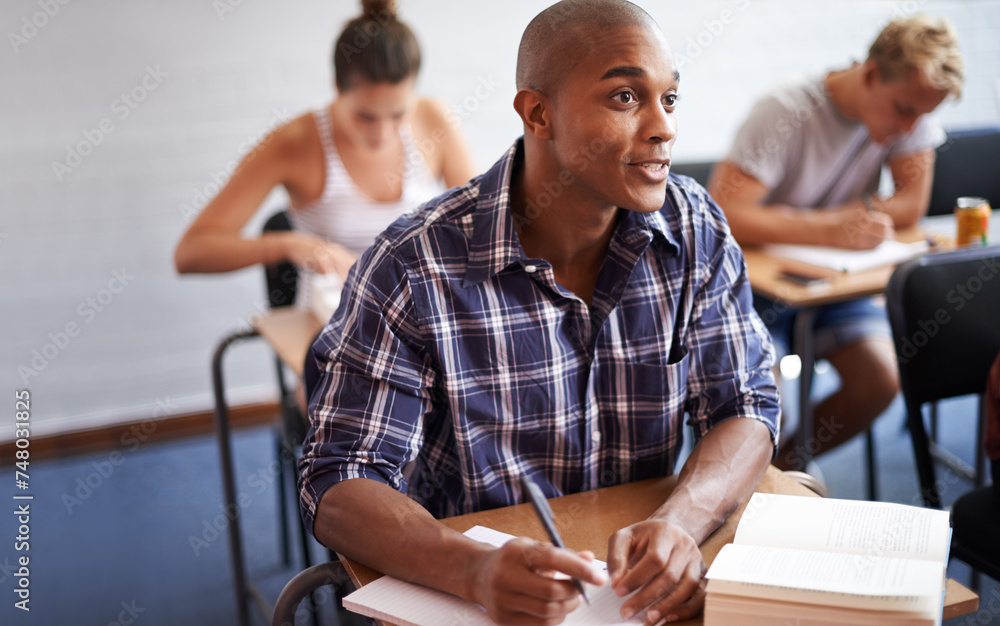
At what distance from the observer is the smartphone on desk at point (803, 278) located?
213cm

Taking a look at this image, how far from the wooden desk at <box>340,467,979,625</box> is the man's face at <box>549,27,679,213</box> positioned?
395 mm

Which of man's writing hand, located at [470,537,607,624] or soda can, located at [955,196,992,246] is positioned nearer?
man's writing hand, located at [470,537,607,624]

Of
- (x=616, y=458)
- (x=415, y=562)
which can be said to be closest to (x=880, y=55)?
(x=616, y=458)

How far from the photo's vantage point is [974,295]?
5.40 ft

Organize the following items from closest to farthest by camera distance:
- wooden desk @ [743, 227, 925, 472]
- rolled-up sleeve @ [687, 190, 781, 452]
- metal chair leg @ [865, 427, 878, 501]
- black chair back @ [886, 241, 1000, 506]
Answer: rolled-up sleeve @ [687, 190, 781, 452], black chair back @ [886, 241, 1000, 506], wooden desk @ [743, 227, 925, 472], metal chair leg @ [865, 427, 878, 501]

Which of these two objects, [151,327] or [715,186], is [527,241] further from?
[151,327]

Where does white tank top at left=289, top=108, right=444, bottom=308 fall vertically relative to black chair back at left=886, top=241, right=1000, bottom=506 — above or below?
above

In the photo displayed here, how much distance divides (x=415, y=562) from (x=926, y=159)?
2.20 meters

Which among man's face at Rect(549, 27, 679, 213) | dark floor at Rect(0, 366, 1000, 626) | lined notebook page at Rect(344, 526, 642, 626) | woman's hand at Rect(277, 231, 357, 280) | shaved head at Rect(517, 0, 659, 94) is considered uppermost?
shaved head at Rect(517, 0, 659, 94)

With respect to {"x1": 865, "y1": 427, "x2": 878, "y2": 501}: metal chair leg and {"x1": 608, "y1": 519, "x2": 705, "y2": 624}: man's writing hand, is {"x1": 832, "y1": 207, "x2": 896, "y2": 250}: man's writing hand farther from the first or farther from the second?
{"x1": 608, "y1": 519, "x2": 705, "y2": 624}: man's writing hand

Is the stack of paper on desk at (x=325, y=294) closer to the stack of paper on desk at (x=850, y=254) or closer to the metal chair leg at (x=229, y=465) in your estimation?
the metal chair leg at (x=229, y=465)

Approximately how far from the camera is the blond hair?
230 centimetres

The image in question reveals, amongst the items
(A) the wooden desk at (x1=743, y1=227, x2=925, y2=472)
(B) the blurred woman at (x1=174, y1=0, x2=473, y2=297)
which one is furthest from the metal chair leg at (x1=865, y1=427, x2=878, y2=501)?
(B) the blurred woman at (x1=174, y1=0, x2=473, y2=297)

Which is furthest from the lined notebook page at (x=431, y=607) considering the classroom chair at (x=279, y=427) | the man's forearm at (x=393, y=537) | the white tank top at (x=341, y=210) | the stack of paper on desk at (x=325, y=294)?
the white tank top at (x=341, y=210)
